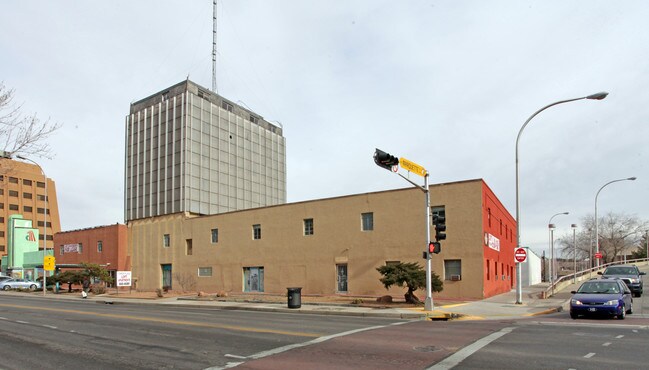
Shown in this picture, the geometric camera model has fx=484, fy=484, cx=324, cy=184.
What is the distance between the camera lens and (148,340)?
→ 491 inches

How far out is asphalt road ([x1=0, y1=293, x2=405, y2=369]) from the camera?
381 inches

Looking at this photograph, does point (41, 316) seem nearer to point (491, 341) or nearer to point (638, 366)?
point (491, 341)

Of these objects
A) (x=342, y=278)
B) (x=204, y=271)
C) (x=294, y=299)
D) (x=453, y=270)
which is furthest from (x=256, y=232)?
(x=453, y=270)

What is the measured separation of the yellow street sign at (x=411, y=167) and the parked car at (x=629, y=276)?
44.5 ft

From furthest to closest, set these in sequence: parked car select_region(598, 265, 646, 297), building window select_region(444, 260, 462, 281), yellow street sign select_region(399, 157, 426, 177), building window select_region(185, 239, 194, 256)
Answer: building window select_region(185, 239, 194, 256) < building window select_region(444, 260, 462, 281) < parked car select_region(598, 265, 646, 297) < yellow street sign select_region(399, 157, 426, 177)

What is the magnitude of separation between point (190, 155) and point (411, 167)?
36.3 meters

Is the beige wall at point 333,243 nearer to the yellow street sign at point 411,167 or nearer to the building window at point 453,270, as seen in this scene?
the building window at point 453,270

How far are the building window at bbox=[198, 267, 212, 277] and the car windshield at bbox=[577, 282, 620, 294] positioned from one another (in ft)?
101

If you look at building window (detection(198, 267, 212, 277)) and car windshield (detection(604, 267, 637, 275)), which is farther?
building window (detection(198, 267, 212, 277))

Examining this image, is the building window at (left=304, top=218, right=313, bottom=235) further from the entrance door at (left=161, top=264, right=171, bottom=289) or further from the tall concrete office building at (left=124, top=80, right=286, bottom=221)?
the tall concrete office building at (left=124, top=80, right=286, bottom=221)

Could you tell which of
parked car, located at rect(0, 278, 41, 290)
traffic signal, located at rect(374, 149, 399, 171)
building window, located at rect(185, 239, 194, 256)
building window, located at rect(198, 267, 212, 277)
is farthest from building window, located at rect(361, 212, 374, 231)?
parked car, located at rect(0, 278, 41, 290)

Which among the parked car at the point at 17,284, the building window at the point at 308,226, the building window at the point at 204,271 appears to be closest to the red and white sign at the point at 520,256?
the building window at the point at 308,226

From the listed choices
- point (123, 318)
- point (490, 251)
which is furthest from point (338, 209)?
point (123, 318)

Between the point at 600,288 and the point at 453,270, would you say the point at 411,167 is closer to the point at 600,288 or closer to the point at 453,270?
the point at 600,288
